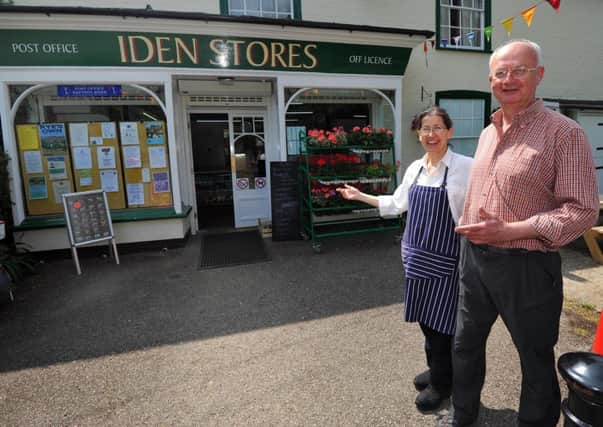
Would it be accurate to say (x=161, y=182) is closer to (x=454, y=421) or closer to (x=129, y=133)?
(x=129, y=133)

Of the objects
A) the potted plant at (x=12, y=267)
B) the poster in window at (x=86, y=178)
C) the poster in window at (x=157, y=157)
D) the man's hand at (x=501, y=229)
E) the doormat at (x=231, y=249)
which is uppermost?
the poster in window at (x=157, y=157)

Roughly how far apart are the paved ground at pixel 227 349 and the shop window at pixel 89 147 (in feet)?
5.07

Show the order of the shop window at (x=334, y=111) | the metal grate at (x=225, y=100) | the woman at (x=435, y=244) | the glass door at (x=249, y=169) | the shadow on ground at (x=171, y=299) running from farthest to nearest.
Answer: the shop window at (x=334, y=111) → the glass door at (x=249, y=169) → the metal grate at (x=225, y=100) → the shadow on ground at (x=171, y=299) → the woman at (x=435, y=244)

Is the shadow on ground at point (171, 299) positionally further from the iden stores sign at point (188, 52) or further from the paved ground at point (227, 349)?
the iden stores sign at point (188, 52)

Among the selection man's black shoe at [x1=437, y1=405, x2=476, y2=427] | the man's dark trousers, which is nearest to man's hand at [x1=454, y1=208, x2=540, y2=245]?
the man's dark trousers

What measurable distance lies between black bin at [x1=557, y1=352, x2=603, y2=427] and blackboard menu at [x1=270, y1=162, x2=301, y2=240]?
17.1 feet

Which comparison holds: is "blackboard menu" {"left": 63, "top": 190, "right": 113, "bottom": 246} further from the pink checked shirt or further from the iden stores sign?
the pink checked shirt

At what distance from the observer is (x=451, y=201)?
2.07 meters

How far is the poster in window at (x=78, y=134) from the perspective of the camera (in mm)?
5871

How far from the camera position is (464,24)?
8.21 m

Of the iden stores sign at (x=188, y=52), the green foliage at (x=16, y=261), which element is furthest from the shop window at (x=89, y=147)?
the green foliage at (x=16, y=261)

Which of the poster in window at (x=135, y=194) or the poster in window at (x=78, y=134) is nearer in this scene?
the poster in window at (x=78, y=134)

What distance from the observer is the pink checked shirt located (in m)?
1.46

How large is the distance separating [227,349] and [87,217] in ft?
11.6
